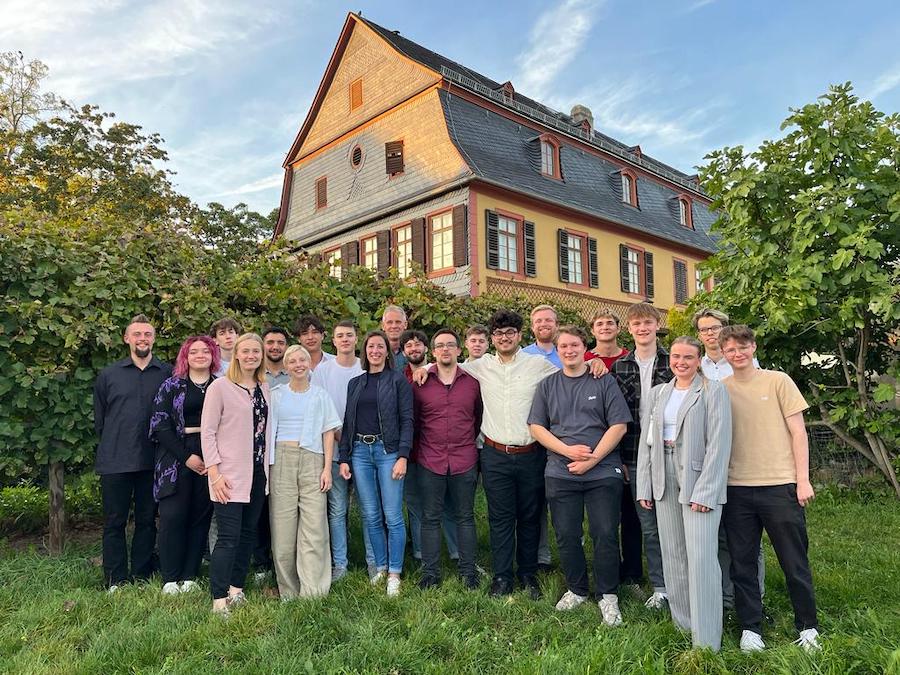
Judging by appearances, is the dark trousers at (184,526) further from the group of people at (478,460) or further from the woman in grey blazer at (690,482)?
the woman in grey blazer at (690,482)

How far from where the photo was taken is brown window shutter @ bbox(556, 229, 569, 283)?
798 inches

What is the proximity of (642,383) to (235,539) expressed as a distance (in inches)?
116

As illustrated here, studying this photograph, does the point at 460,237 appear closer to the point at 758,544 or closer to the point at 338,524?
the point at 338,524

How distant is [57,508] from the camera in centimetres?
542

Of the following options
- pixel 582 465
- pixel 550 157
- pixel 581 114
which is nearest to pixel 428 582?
pixel 582 465

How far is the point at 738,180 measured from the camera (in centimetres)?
677

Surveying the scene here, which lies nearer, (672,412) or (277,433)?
(672,412)

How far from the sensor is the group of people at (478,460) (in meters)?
3.82

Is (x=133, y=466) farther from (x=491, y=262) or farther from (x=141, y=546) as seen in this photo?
(x=491, y=262)

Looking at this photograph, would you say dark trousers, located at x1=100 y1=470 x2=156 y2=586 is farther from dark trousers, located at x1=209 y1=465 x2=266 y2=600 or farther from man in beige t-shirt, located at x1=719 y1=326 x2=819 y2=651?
man in beige t-shirt, located at x1=719 y1=326 x2=819 y2=651

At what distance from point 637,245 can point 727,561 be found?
2055cm

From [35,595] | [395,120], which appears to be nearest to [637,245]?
[395,120]

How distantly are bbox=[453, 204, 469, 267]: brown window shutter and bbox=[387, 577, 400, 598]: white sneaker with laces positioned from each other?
43.9 ft

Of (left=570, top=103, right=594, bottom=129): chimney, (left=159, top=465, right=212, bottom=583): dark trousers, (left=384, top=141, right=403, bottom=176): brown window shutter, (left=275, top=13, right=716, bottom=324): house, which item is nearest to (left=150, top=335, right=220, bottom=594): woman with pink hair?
(left=159, top=465, right=212, bottom=583): dark trousers
